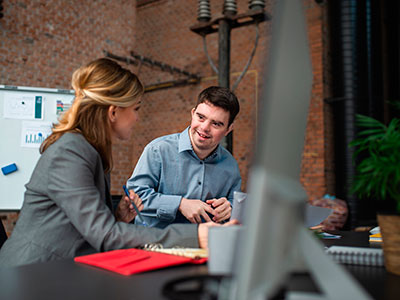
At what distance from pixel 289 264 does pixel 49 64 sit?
5.71 m

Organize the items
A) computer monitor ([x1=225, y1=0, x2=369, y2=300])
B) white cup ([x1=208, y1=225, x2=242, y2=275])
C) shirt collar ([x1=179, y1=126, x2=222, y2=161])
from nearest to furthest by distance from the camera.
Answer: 1. computer monitor ([x1=225, y1=0, x2=369, y2=300])
2. white cup ([x1=208, y1=225, x2=242, y2=275])
3. shirt collar ([x1=179, y1=126, x2=222, y2=161])

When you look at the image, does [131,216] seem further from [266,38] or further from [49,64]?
[49,64]

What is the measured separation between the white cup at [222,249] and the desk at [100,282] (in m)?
0.11

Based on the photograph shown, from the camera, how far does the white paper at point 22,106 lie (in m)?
3.31

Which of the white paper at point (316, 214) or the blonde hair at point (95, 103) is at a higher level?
the blonde hair at point (95, 103)

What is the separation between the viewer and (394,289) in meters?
0.71

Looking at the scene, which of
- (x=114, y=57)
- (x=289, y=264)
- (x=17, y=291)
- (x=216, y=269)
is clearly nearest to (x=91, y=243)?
(x=17, y=291)

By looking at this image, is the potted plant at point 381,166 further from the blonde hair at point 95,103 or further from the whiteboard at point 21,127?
the whiteboard at point 21,127

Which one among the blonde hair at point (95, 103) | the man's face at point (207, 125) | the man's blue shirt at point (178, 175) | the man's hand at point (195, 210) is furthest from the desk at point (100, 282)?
the man's face at point (207, 125)

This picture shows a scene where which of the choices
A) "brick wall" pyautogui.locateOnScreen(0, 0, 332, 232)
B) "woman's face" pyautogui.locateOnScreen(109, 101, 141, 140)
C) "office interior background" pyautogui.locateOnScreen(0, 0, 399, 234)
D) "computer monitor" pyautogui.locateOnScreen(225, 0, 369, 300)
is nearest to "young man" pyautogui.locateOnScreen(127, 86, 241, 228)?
"woman's face" pyautogui.locateOnScreen(109, 101, 141, 140)

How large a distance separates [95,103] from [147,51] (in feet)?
21.2

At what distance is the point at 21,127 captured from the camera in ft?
11.1

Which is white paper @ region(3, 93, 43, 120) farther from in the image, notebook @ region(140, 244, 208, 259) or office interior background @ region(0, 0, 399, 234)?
notebook @ region(140, 244, 208, 259)

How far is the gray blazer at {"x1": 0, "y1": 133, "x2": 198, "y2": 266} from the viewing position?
3.45ft
